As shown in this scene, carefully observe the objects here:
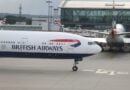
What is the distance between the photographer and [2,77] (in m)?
26.0

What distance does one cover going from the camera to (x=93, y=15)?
128m

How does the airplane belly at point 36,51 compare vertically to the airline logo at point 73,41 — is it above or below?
below

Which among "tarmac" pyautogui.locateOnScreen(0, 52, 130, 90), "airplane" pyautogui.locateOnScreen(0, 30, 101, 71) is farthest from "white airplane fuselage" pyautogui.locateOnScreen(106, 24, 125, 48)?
"airplane" pyautogui.locateOnScreen(0, 30, 101, 71)

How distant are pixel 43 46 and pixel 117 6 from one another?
327 feet

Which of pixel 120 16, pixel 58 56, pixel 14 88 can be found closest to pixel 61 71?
pixel 58 56

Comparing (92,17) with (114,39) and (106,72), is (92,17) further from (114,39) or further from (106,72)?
(106,72)

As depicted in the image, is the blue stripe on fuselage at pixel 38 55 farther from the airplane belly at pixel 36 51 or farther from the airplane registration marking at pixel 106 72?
the airplane registration marking at pixel 106 72

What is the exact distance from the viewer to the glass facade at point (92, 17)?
126m

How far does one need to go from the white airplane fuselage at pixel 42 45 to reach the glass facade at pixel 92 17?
96140 millimetres

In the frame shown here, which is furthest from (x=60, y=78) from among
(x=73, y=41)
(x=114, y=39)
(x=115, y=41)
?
(x=115, y=41)

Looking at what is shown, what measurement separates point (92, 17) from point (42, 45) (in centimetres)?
10002

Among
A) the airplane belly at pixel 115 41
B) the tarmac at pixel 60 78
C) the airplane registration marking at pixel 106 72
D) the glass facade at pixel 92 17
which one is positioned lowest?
the airplane registration marking at pixel 106 72

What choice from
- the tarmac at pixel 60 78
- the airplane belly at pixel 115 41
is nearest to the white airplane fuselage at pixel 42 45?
the tarmac at pixel 60 78

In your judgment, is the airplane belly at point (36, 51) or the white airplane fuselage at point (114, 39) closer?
the airplane belly at point (36, 51)
